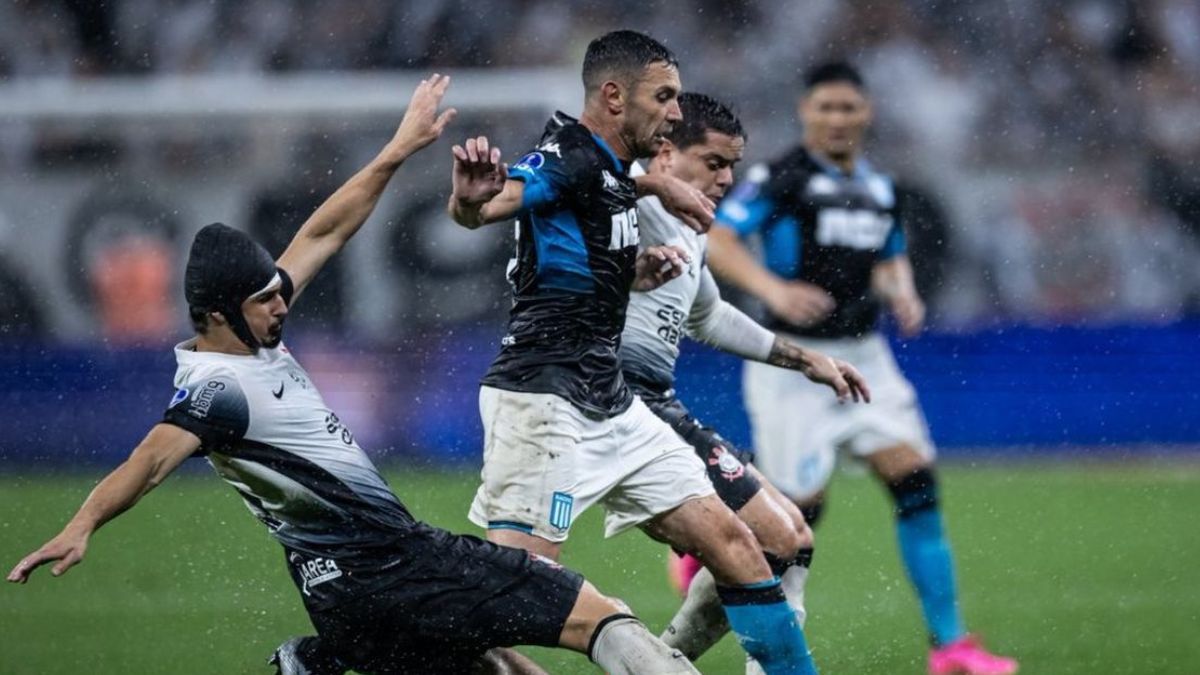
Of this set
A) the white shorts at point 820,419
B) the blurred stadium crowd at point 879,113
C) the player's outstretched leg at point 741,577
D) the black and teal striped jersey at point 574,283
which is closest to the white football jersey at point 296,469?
the black and teal striped jersey at point 574,283

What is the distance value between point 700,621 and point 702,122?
176 cm

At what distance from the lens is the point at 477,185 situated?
4961 millimetres

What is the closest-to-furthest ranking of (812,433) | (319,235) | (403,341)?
(319,235) → (812,433) → (403,341)

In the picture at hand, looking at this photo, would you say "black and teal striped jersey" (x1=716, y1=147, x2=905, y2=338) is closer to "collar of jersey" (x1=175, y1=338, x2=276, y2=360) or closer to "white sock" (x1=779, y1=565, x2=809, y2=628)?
"white sock" (x1=779, y1=565, x2=809, y2=628)

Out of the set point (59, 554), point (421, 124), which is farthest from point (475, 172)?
point (59, 554)

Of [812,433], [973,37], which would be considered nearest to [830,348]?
[812,433]

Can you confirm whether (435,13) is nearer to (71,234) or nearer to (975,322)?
(71,234)

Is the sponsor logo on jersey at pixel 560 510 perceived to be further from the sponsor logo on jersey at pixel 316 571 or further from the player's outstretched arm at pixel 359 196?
the player's outstretched arm at pixel 359 196

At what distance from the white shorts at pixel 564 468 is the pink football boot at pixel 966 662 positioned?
1730mm

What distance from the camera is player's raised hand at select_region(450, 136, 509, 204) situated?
193 inches

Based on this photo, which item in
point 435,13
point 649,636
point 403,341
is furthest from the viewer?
point 435,13

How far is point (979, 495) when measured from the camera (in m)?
11.9

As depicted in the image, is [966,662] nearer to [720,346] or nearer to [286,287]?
[720,346]

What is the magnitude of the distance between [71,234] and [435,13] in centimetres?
421
